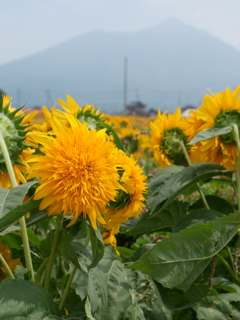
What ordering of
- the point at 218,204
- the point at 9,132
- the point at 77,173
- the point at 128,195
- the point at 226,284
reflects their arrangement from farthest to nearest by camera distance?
the point at 218,204, the point at 226,284, the point at 9,132, the point at 128,195, the point at 77,173

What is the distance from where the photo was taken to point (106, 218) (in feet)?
2.42

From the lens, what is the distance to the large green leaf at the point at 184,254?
79cm

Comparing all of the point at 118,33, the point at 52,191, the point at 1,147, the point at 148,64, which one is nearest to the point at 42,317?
the point at 52,191

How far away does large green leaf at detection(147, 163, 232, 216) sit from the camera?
3.39 ft

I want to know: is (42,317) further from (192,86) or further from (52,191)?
(192,86)

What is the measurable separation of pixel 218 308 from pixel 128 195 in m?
0.35

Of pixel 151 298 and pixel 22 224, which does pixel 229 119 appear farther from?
pixel 22 224

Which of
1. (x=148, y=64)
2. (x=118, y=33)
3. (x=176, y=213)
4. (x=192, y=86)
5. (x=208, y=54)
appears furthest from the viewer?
(x=118, y=33)

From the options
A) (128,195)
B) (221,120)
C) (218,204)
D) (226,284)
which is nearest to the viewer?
(128,195)

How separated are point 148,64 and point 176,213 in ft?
391

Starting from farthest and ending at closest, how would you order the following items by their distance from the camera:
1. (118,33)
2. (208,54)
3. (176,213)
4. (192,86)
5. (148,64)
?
(118,33) → (208,54) → (148,64) → (192,86) → (176,213)

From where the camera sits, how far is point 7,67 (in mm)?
128500

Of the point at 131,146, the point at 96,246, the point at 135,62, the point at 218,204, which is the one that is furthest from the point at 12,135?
the point at 135,62

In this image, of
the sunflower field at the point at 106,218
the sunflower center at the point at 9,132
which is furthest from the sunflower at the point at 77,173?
the sunflower center at the point at 9,132
